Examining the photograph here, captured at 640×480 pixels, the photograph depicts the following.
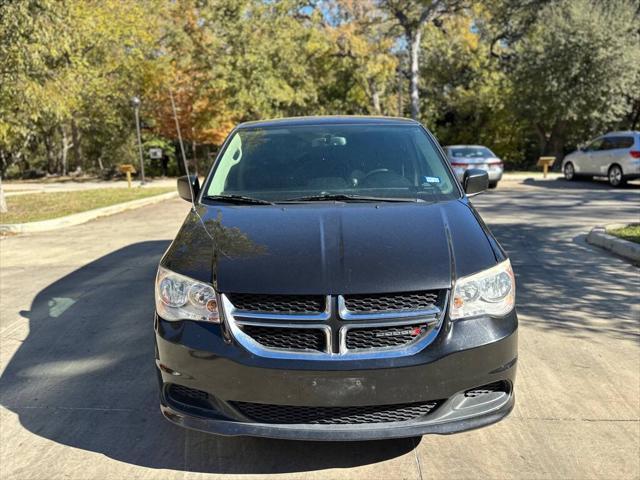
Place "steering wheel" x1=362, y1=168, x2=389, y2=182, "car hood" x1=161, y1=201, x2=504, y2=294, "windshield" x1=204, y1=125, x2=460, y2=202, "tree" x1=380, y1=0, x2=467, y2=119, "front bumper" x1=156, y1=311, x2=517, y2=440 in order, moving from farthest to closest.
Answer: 1. "tree" x1=380, y1=0, x2=467, y2=119
2. "steering wheel" x1=362, y1=168, x2=389, y2=182
3. "windshield" x1=204, y1=125, x2=460, y2=202
4. "car hood" x1=161, y1=201, x2=504, y2=294
5. "front bumper" x1=156, y1=311, x2=517, y2=440

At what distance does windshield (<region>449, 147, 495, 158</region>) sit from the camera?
18808 mm

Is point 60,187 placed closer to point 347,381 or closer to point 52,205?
point 52,205

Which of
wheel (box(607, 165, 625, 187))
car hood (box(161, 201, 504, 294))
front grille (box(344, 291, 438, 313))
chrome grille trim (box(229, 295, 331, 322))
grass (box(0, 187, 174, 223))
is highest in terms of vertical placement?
car hood (box(161, 201, 504, 294))

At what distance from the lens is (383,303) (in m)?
2.61

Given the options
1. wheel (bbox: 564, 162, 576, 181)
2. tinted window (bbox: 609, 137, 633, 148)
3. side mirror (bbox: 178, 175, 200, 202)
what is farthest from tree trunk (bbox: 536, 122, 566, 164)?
side mirror (bbox: 178, 175, 200, 202)

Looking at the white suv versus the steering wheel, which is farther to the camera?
the white suv

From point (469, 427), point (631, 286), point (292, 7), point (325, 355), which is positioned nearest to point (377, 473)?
point (469, 427)

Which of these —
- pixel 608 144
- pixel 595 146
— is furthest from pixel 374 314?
pixel 595 146

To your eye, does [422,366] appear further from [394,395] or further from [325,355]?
[325,355]

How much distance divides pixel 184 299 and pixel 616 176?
682 inches

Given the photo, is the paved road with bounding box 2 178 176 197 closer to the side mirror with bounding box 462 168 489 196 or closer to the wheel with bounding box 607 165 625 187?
the wheel with bounding box 607 165 625 187

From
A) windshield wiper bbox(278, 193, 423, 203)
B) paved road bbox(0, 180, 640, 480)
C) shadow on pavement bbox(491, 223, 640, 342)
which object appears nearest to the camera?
paved road bbox(0, 180, 640, 480)

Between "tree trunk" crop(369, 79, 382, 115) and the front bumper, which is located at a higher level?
"tree trunk" crop(369, 79, 382, 115)

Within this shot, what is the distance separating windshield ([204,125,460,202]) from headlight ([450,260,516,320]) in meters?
0.89
